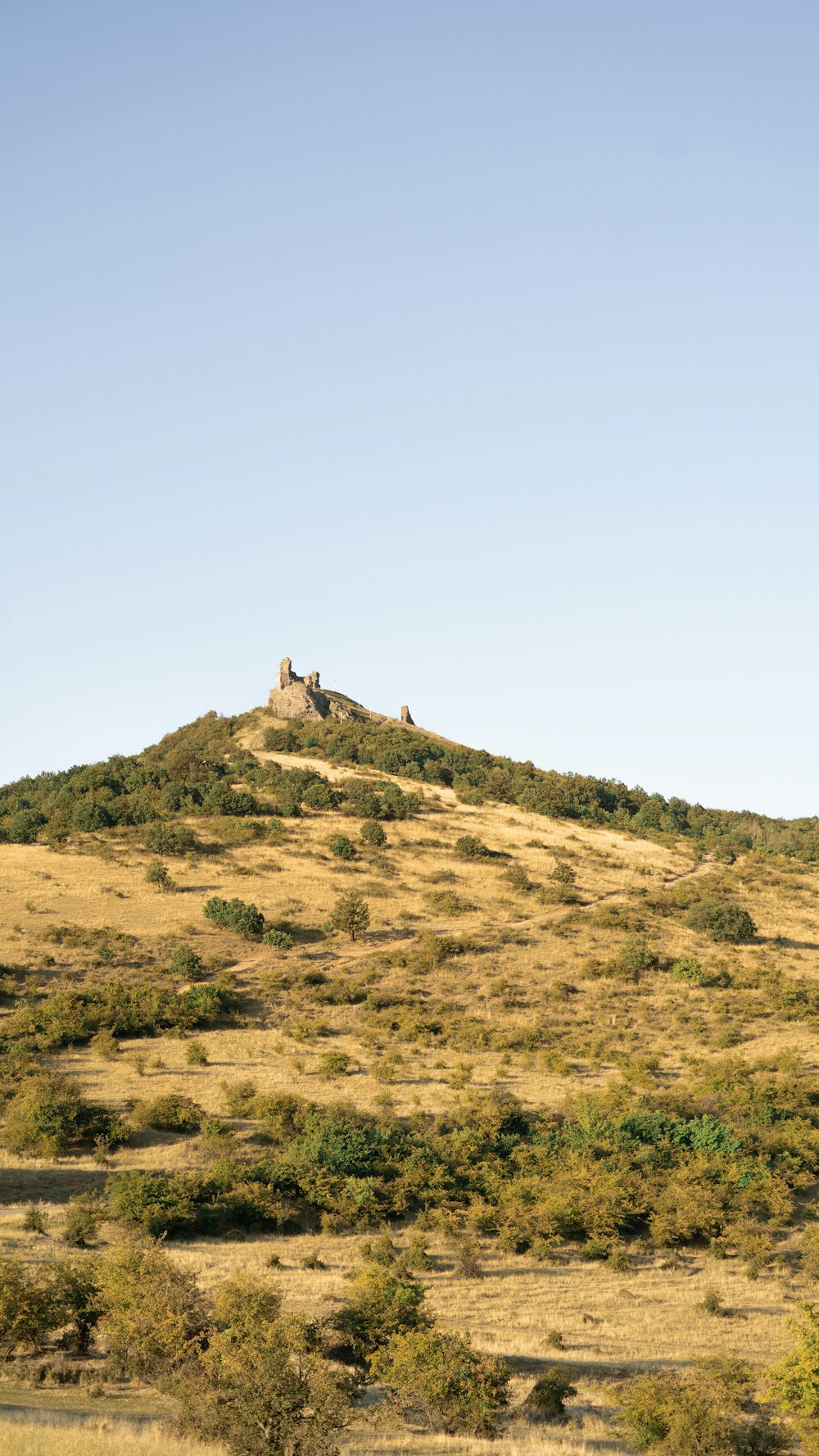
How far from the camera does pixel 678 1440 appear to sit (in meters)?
21.1

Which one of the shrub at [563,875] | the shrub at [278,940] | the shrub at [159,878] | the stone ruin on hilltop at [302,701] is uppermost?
the stone ruin on hilltop at [302,701]

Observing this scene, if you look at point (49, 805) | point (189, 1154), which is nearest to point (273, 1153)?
point (189, 1154)

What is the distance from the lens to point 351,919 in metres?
71.6

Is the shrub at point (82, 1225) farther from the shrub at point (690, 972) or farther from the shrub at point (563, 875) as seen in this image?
the shrub at point (563, 875)

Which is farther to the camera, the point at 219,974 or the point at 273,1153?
the point at 219,974

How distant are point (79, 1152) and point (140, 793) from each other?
2266 inches

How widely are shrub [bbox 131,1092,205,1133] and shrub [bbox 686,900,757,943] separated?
41.9m

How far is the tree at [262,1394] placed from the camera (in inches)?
739

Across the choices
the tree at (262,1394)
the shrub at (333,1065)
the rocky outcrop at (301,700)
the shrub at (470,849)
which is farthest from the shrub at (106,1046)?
the rocky outcrop at (301,700)

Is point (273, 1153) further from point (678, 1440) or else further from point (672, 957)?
point (672, 957)

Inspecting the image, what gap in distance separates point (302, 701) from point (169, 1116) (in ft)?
323

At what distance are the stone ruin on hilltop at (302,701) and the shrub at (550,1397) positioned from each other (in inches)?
4575

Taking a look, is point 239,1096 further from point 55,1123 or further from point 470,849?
point 470,849

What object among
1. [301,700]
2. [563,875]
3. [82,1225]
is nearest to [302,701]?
[301,700]
